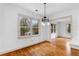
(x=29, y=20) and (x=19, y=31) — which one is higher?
(x=29, y=20)

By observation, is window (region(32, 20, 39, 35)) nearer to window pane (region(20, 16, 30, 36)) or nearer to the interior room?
the interior room

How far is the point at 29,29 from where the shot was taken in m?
3.88

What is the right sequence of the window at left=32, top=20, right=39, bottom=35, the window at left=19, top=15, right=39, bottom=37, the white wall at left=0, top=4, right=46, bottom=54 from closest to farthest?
the white wall at left=0, top=4, right=46, bottom=54 < the window at left=19, top=15, right=39, bottom=37 < the window at left=32, top=20, right=39, bottom=35

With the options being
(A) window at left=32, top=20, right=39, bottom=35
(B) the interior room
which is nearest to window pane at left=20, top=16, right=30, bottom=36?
(B) the interior room

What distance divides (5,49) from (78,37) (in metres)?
2.85

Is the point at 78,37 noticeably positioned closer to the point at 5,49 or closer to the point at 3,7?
the point at 5,49

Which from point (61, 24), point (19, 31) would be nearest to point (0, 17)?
point (19, 31)

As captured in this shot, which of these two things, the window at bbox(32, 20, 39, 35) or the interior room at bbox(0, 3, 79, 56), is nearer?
the interior room at bbox(0, 3, 79, 56)

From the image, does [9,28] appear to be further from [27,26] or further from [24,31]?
[27,26]

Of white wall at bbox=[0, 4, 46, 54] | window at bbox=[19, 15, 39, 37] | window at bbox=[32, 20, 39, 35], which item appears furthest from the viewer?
window at bbox=[32, 20, 39, 35]

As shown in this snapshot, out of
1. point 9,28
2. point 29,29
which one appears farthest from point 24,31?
point 9,28

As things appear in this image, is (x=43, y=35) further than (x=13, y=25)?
Yes

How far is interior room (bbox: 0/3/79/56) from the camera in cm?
260

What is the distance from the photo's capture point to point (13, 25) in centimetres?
287
